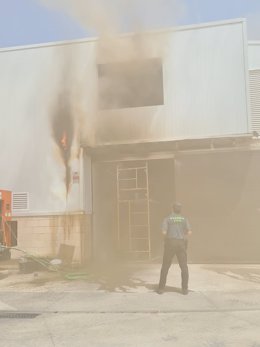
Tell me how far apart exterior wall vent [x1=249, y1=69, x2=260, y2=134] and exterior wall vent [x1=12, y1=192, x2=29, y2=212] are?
277 inches

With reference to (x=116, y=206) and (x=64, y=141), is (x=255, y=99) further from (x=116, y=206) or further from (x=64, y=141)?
(x=64, y=141)

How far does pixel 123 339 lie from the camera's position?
5.46m

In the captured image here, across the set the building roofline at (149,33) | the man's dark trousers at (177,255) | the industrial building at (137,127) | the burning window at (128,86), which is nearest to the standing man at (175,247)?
the man's dark trousers at (177,255)

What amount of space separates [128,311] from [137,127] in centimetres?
685

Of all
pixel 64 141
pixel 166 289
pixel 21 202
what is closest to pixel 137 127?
pixel 64 141

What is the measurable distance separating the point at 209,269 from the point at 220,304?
4390mm

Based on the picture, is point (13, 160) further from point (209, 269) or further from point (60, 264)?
point (209, 269)

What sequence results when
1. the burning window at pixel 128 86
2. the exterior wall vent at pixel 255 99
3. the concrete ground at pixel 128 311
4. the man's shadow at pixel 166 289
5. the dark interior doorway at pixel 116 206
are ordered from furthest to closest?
the dark interior doorway at pixel 116 206
the exterior wall vent at pixel 255 99
the burning window at pixel 128 86
the man's shadow at pixel 166 289
the concrete ground at pixel 128 311

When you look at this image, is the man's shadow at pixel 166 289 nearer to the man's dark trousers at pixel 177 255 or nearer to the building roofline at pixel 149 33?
the man's dark trousers at pixel 177 255

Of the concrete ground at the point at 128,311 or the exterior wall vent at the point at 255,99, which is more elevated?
the exterior wall vent at the point at 255,99

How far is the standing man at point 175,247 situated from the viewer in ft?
27.3

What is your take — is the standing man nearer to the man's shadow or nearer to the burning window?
the man's shadow

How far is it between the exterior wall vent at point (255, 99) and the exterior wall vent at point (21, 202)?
A: 7.04 metres

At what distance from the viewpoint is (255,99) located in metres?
13.4
